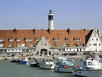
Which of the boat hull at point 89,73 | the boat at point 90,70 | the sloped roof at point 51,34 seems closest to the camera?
the boat hull at point 89,73

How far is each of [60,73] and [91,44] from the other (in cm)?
4583

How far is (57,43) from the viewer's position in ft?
326

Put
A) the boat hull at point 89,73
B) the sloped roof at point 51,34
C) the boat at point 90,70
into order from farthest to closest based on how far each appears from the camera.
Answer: the sloped roof at point 51,34 < the boat at point 90,70 < the boat hull at point 89,73

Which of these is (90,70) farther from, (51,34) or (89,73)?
(51,34)

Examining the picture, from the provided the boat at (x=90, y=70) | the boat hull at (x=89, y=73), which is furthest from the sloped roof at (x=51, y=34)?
the boat hull at (x=89, y=73)

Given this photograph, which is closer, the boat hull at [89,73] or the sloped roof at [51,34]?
the boat hull at [89,73]

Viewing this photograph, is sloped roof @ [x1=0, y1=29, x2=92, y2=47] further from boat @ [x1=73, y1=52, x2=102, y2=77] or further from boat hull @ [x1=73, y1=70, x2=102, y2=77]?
boat hull @ [x1=73, y1=70, x2=102, y2=77]

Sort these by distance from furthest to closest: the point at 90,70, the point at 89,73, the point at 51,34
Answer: the point at 51,34 → the point at 90,70 → the point at 89,73

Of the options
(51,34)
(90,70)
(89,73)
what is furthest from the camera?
(51,34)

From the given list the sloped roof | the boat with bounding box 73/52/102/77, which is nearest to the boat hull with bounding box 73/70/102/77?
the boat with bounding box 73/52/102/77

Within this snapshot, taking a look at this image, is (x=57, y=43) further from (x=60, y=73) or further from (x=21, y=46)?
(x=60, y=73)

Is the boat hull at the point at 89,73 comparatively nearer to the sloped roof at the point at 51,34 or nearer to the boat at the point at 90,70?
the boat at the point at 90,70

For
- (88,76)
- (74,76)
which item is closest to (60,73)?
(74,76)

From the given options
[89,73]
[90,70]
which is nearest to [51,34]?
[90,70]
